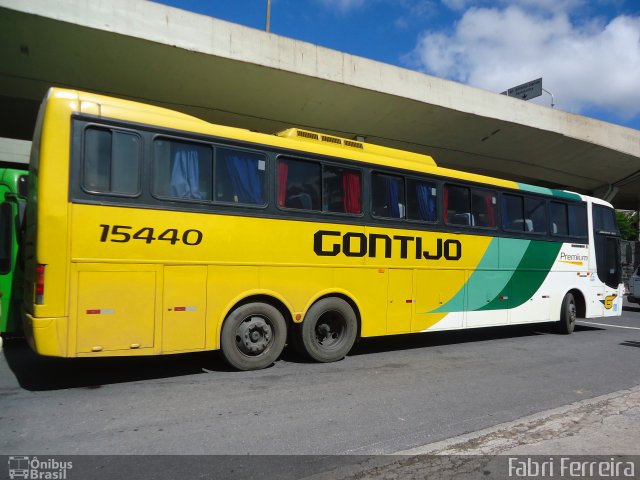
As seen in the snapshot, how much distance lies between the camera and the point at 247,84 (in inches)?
555

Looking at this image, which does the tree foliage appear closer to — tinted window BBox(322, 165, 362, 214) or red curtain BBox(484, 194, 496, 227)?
red curtain BBox(484, 194, 496, 227)

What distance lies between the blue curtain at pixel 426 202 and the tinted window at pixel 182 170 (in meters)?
3.84

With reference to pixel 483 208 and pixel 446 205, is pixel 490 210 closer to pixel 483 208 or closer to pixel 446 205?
pixel 483 208

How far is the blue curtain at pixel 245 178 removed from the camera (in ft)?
21.5

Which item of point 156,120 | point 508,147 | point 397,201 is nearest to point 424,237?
point 397,201

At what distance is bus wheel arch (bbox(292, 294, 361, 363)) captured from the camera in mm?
7152

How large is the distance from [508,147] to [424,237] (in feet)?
50.2

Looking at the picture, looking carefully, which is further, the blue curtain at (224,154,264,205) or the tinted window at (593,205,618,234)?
the tinted window at (593,205,618,234)

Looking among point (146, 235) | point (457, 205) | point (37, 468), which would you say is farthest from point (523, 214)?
point (37, 468)

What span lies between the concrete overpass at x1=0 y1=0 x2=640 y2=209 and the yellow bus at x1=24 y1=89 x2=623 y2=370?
6.66 meters

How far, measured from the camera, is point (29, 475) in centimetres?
356

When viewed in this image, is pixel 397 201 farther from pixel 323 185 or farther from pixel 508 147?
pixel 508 147

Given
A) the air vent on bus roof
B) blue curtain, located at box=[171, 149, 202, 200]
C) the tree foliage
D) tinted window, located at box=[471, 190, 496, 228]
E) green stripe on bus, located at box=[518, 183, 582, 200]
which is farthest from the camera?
the tree foliage

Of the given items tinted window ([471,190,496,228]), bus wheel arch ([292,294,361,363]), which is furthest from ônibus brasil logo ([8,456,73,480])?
tinted window ([471,190,496,228])
